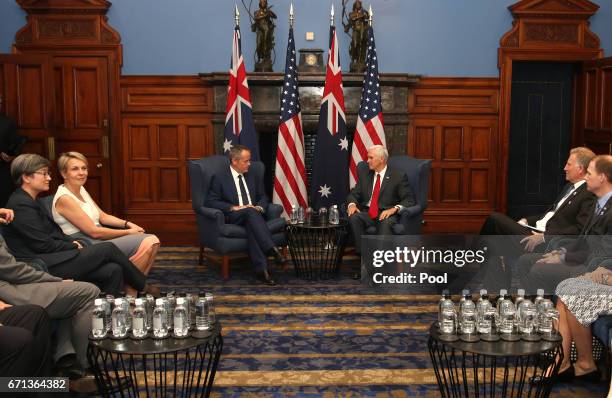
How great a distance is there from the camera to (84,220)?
4723 mm

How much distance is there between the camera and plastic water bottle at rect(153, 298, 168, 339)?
2982 millimetres

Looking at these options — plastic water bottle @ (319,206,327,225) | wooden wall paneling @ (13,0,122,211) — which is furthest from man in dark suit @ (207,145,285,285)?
wooden wall paneling @ (13,0,122,211)

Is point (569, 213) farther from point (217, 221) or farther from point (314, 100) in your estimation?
point (314, 100)

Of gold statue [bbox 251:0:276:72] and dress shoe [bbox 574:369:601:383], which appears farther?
gold statue [bbox 251:0:276:72]

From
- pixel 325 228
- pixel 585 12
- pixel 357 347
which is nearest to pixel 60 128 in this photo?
pixel 325 228

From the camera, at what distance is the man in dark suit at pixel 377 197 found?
604 cm

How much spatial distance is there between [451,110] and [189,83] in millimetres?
3198

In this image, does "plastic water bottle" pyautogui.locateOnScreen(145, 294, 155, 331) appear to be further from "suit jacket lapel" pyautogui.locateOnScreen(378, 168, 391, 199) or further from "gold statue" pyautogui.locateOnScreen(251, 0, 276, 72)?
"gold statue" pyautogui.locateOnScreen(251, 0, 276, 72)

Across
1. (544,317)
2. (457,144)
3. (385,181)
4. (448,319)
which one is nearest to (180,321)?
(448,319)

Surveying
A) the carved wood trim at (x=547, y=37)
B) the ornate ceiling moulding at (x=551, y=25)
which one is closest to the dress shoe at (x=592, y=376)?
the carved wood trim at (x=547, y=37)

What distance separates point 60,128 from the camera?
26.1 ft

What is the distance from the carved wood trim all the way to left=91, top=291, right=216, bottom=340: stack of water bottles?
599 centimetres

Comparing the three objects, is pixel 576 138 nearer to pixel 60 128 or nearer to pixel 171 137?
pixel 171 137

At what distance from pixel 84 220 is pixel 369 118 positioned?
3556 mm
